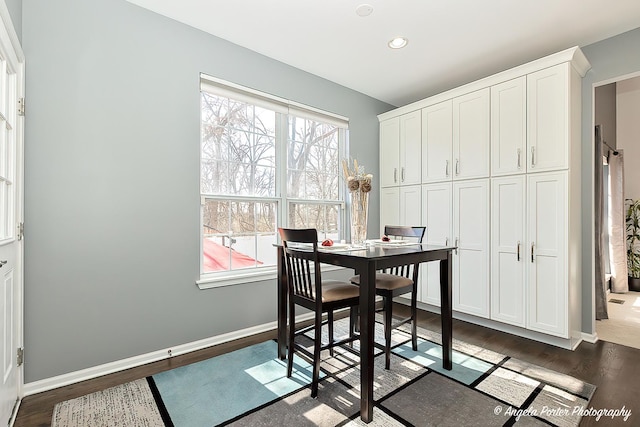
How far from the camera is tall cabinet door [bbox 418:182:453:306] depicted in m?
3.44

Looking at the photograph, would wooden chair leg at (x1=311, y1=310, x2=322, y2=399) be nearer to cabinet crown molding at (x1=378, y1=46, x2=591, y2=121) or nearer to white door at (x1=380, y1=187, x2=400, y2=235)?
white door at (x1=380, y1=187, x2=400, y2=235)

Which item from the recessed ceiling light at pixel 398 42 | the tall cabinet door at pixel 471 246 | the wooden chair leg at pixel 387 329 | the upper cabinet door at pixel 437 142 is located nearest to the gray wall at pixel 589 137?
the tall cabinet door at pixel 471 246

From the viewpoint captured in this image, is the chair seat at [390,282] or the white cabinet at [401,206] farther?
the white cabinet at [401,206]

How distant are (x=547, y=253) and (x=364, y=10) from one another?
2.48 m

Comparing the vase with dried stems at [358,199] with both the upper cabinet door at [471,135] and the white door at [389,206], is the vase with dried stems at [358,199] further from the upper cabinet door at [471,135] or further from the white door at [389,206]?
the white door at [389,206]

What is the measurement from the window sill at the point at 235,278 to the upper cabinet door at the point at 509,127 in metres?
2.38

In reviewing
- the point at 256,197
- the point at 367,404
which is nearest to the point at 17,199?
the point at 256,197

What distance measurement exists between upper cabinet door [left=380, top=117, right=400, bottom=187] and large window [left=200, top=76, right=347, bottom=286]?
0.72 meters

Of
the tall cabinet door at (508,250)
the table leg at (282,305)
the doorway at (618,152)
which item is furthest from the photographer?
the doorway at (618,152)

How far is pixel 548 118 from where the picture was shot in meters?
2.68

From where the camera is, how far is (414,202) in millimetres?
3746

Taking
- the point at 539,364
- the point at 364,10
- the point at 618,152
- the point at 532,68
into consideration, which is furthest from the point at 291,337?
the point at 618,152

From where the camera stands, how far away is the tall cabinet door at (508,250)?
286 centimetres

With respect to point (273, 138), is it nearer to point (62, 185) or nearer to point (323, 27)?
point (323, 27)
